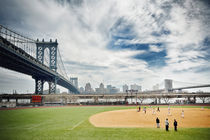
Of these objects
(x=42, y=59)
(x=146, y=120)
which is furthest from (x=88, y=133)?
(x=42, y=59)

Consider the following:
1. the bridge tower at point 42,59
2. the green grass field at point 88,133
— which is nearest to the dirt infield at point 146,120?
the green grass field at point 88,133

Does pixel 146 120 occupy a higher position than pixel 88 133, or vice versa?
pixel 88 133

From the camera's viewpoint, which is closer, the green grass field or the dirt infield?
the green grass field

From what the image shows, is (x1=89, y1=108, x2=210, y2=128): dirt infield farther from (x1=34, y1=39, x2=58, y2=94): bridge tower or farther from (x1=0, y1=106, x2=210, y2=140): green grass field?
(x1=34, y1=39, x2=58, y2=94): bridge tower

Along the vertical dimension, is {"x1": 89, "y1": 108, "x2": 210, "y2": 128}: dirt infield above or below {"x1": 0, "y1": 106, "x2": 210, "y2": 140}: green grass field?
below

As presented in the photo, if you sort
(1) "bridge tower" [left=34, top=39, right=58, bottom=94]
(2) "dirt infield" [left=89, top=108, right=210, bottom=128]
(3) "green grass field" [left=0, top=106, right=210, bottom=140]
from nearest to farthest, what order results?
(3) "green grass field" [left=0, top=106, right=210, bottom=140] → (2) "dirt infield" [left=89, top=108, right=210, bottom=128] → (1) "bridge tower" [left=34, top=39, right=58, bottom=94]

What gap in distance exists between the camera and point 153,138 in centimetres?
1292

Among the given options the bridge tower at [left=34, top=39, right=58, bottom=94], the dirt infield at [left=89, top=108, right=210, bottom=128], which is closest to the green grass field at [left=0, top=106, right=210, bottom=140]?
the dirt infield at [left=89, top=108, right=210, bottom=128]

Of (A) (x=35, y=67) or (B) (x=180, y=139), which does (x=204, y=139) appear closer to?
(B) (x=180, y=139)

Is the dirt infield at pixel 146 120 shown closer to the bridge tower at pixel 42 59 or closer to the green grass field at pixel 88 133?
the green grass field at pixel 88 133

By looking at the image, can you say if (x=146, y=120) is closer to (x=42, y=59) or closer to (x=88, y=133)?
(x=88, y=133)

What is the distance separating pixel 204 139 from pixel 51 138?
1505cm

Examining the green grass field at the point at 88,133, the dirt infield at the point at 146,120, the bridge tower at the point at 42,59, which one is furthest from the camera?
the bridge tower at the point at 42,59

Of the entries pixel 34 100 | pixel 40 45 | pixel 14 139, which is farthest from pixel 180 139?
pixel 40 45
